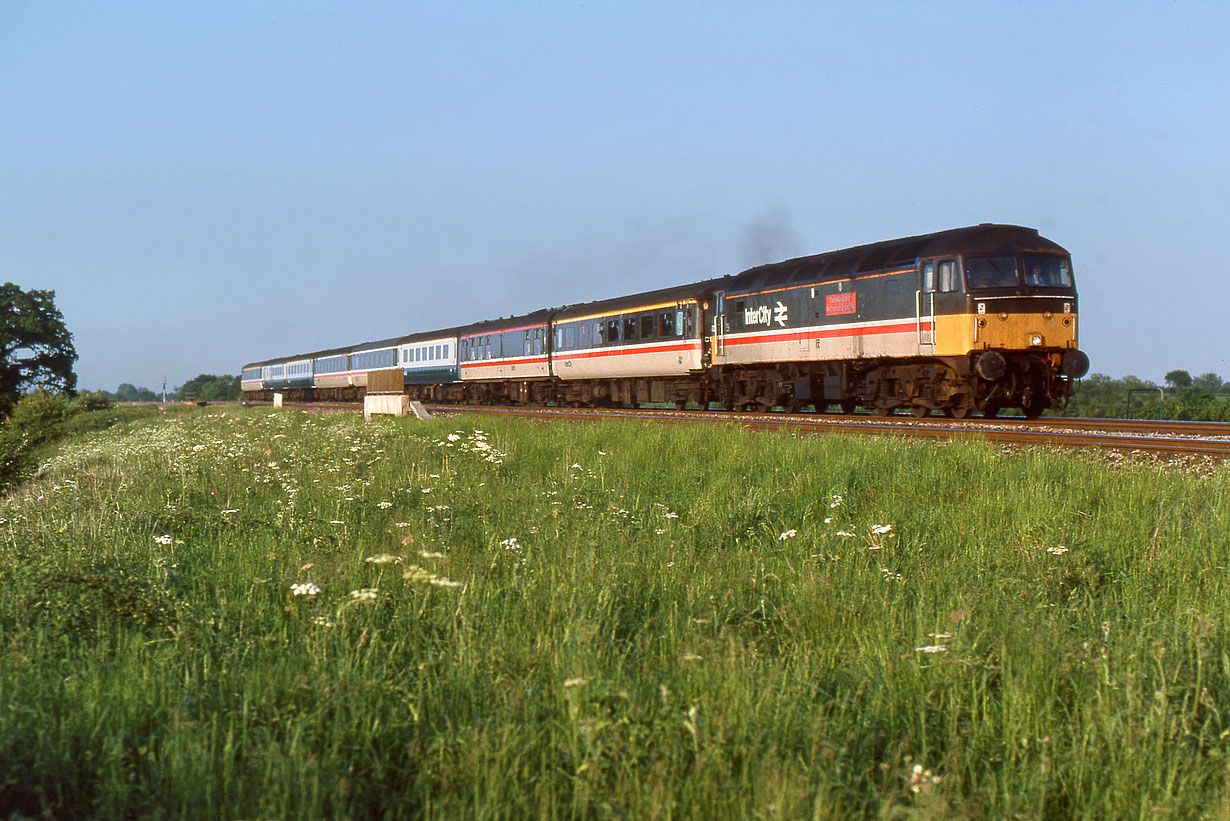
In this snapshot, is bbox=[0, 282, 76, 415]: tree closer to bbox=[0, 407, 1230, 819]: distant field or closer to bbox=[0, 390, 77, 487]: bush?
bbox=[0, 390, 77, 487]: bush

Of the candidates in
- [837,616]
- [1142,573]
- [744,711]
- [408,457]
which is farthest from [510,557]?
[408,457]

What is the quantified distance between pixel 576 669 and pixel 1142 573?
367 centimetres

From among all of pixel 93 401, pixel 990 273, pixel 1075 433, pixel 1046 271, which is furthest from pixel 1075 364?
pixel 93 401

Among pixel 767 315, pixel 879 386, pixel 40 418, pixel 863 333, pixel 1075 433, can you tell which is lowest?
pixel 1075 433

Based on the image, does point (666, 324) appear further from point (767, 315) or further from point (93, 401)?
point (93, 401)

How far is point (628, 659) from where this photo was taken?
401 centimetres

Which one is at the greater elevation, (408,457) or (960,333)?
(960,333)

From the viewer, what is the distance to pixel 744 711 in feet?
10.4

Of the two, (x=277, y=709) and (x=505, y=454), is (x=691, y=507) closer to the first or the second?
(x=505, y=454)

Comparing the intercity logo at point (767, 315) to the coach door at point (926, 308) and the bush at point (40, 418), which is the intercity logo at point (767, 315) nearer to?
the coach door at point (926, 308)

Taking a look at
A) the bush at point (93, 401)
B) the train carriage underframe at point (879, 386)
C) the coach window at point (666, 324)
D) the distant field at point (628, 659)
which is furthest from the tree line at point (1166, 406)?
the bush at point (93, 401)

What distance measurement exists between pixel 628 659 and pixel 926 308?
15266 mm

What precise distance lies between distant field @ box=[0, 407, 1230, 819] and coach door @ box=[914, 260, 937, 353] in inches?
401

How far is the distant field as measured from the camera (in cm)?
285
